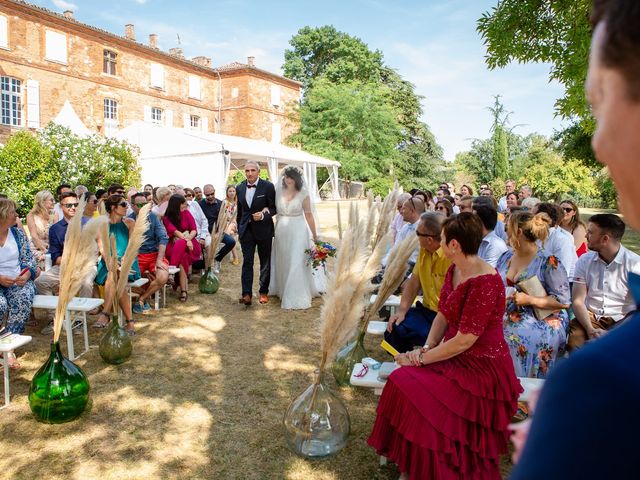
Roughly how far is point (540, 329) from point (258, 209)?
14.9 feet

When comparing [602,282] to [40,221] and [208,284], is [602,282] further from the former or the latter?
[40,221]

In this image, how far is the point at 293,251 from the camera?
7273mm

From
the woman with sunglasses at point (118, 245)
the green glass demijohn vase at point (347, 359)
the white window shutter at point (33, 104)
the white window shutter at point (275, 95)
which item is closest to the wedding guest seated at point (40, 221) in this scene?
the woman with sunglasses at point (118, 245)

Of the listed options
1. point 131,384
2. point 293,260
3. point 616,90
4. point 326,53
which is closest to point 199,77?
point 326,53

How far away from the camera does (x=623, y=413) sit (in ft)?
1.40

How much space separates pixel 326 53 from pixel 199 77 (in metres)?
13.1

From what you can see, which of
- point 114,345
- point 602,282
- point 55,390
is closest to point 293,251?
point 114,345

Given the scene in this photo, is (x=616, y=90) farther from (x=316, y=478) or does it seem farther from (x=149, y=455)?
(x=149, y=455)

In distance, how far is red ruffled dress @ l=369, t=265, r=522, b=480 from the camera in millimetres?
2719

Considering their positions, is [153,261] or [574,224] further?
[153,261]

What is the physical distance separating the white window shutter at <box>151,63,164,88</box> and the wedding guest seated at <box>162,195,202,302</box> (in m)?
27.7

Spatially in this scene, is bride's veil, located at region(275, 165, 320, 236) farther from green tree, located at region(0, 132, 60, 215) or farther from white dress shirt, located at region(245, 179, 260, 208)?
green tree, located at region(0, 132, 60, 215)

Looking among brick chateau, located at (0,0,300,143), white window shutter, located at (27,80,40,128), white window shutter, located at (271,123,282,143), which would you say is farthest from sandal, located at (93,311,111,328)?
white window shutter, located at (271,123,282,143)

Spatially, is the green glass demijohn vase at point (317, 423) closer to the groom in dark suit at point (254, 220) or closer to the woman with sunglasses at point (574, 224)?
the groom in dark suit at point (254, 220)
